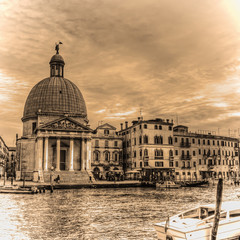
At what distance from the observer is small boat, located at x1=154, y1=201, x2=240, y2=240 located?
12.0 meters

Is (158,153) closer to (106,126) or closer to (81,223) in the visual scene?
(106,126)

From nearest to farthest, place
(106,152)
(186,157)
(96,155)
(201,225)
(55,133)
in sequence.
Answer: (201,225) → (55,133) → (96,155) → (106,152) → (186,157)

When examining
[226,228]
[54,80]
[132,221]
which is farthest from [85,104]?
[226,228]

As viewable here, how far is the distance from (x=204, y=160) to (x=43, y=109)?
40.1 metres

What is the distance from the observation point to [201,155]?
7950cm

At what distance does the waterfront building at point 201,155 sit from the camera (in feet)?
250

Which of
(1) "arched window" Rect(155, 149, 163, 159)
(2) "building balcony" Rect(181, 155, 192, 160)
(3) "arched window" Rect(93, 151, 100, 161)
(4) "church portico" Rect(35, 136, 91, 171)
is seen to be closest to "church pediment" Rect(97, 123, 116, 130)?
(3) "arched window" Rect(93, 151, 100, 161)

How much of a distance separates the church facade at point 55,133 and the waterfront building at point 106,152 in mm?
5410

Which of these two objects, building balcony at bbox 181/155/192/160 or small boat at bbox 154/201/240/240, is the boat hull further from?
building balcony at bbox 181/155/192/160

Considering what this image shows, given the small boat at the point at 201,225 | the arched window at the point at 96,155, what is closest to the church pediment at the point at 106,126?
the arched window at the point at 96,155

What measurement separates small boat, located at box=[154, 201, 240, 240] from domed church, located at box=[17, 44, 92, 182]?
44768 mm

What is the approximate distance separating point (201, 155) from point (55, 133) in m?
37.0

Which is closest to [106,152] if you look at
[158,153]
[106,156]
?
[106,156]

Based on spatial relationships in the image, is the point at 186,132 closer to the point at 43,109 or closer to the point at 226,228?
the point at 43,109
